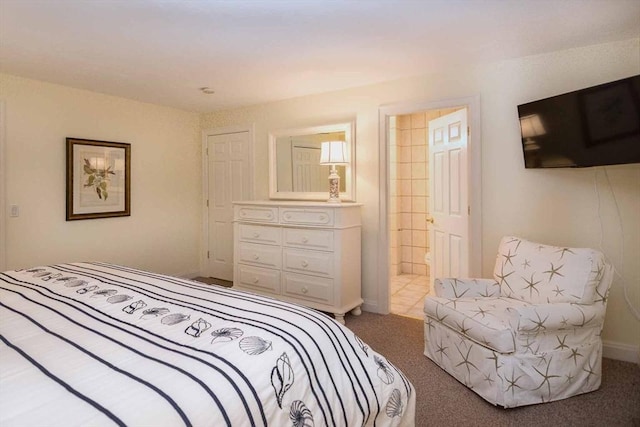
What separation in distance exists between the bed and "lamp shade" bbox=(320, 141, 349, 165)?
2004mm

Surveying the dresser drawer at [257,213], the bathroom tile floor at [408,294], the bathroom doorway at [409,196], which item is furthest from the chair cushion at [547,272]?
the bathroom doorway at [409,196]

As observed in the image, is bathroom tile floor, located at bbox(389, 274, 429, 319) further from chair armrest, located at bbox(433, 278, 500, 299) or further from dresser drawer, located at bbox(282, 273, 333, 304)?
chair armrest, located at bbox(433, 278, 500, 299)

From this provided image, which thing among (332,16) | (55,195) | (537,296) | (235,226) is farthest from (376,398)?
(55,195)

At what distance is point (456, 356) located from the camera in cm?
225

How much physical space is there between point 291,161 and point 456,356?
2.58 metres

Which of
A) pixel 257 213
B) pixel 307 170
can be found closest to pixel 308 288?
pixel 257 213

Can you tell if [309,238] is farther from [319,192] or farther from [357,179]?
[357,179]

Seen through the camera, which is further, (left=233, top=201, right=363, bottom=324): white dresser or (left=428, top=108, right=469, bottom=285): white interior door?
(left=233, top=201, right=363, bottom=324): white dresser

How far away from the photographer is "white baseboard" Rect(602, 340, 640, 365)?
2.49 metres

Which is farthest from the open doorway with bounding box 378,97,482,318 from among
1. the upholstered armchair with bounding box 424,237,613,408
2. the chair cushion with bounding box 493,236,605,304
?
the upholstered armchair with bounding box 424,237,613,408

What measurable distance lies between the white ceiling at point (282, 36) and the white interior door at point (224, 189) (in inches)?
47.0

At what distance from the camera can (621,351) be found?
2533 mm

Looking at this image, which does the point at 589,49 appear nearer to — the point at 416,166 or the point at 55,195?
the point at 416,166

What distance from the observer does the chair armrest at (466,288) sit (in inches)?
99.0
